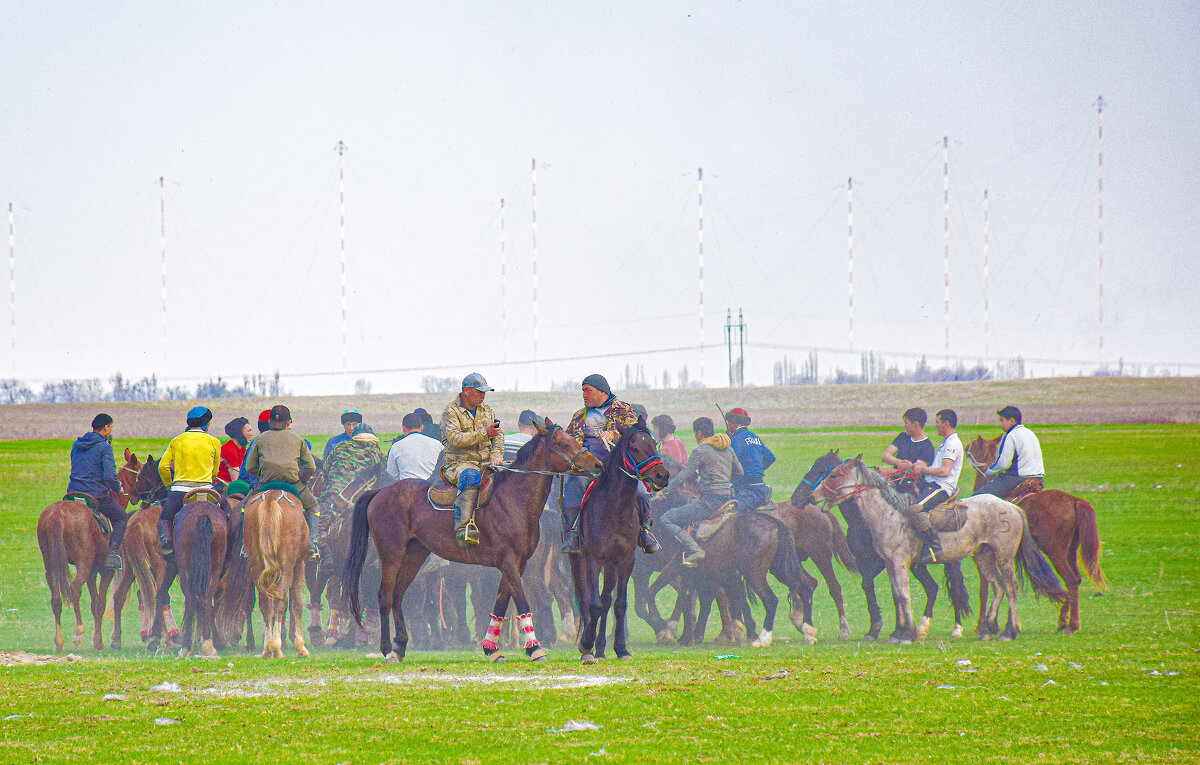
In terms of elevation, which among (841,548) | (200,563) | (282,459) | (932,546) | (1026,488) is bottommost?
(841,548)

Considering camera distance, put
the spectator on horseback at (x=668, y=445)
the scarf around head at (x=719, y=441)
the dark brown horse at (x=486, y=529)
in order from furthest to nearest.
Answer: the spectator on horseback at (x=668, y=445), the scarf around head at (x=719, y=441), the dark brown horse at (x=486, y=529)

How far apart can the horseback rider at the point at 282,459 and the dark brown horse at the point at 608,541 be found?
348 centimetres

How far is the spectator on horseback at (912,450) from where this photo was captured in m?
15.6

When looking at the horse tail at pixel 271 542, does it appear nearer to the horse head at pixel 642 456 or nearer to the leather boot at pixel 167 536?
the leather boot at pixel 167 536

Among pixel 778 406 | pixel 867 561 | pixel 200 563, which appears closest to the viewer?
pixel 200 563

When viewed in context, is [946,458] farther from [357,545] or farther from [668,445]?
[357,545]

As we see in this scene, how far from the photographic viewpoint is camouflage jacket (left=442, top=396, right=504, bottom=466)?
1241 centimetres

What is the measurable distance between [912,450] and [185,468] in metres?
8.90

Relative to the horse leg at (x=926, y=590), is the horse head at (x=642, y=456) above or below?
above

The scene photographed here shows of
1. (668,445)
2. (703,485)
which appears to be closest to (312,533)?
(668,445)

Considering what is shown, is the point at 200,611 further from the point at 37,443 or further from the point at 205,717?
the point at 37,443

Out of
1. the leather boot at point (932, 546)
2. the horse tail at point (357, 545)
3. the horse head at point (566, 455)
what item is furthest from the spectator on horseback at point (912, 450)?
the horse tail at point (357, 545)

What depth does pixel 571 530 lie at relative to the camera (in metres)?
12.6

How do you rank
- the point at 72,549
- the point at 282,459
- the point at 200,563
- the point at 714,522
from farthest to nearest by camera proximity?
the point at 72,549 < the point at 714,522 < the point at 200,563 < the point at 282,459
